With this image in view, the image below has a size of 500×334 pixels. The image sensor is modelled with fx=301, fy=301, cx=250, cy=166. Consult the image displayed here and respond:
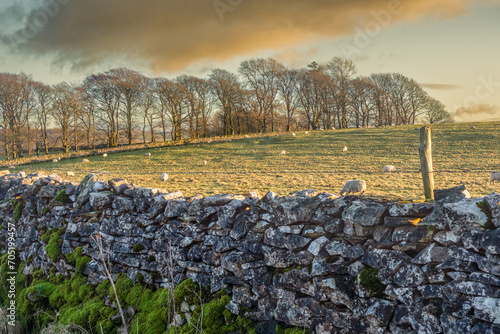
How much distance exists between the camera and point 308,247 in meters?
4.16

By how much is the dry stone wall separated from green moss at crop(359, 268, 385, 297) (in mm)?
12

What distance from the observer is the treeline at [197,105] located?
33.4m

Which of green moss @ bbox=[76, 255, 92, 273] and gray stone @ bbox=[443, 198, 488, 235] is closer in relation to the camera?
gray stone @ bbox=[443, 198, 488, 235]

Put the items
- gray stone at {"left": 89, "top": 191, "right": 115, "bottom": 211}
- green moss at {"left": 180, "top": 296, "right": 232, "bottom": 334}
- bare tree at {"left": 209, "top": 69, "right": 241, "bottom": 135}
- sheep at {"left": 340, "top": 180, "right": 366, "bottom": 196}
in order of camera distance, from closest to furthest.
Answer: green moss at {"left": 180, "top": 296, "right": 232, "bottom": 334} < gray stone at {"left": 89, "top": 191, "right": 115, "bottom": 211} < sheep at {"left": 340, "top": 180, "right": 366, "bottom": 196} < bare tree at {"left": 209, "top": 69, "right": 241, "bottom": 135}

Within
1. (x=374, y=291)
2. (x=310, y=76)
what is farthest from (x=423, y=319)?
(x=310, y=76)

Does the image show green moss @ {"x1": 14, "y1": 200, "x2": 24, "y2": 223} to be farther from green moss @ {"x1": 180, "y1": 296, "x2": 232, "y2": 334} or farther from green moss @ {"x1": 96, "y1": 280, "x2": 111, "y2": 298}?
green moss @ {"x1": 180, "y1": 296, "x2": 232, "y2": 334}

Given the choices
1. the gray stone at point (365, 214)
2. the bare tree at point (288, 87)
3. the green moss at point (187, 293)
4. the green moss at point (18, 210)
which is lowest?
the green moss at point (187, 293)

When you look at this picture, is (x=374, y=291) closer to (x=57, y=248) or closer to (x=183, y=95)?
(x=57, y=248)

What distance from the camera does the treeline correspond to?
33.4 metres

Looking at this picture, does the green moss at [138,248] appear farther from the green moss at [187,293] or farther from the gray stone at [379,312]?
the gray stone at [379,312]

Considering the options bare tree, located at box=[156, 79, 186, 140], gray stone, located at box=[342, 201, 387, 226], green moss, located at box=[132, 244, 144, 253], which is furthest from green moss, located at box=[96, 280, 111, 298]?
bare tree, located at box=[156, 79, 186, 140]

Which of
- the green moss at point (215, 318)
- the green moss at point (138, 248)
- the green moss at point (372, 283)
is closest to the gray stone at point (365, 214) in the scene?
the green moss at point (372, 283)

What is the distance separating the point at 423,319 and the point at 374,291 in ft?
1.78

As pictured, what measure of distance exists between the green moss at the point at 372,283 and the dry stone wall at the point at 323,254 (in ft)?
0.04
